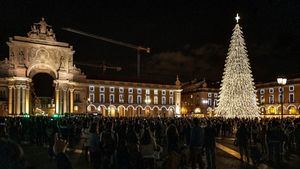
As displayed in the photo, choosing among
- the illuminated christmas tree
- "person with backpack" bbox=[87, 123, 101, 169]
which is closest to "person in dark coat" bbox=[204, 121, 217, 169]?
"person with backpack" bbox=[87, 123, 101, 169]

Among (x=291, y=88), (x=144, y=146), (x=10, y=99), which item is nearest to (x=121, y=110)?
(x=10, y=99)

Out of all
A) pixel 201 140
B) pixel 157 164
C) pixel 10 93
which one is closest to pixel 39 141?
pixel 157 164

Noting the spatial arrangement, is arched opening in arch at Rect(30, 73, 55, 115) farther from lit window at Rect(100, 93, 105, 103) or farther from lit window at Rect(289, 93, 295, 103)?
lit window at Rect(289, 93, 295, 103)

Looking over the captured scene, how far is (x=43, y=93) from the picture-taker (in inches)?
3851

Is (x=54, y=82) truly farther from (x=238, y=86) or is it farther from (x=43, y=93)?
(x=238, y=86)

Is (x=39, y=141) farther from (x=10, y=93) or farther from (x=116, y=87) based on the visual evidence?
(x=116, y=87)

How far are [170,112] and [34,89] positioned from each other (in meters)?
40.1

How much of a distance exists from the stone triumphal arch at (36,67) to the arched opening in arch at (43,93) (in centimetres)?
925

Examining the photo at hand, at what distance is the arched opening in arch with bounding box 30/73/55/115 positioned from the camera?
3696 inches

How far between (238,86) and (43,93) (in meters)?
63.1

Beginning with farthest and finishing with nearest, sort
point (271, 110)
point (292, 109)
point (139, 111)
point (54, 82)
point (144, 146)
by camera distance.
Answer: point (139, 111) < point (271, 110) < point (292, 109) < point (54, 82) < point (144, 146)

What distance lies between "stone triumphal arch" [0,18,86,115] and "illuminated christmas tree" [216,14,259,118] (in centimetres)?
4529

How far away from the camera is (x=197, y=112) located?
369ft

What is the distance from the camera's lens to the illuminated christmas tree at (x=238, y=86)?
4878cm
